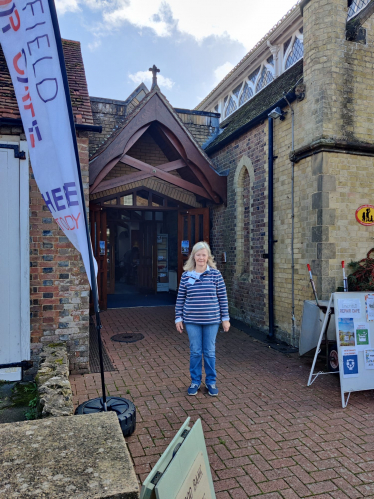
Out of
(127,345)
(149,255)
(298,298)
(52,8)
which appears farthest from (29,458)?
(149,255)

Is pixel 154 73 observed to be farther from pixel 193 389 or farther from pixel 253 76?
pixel 193 389

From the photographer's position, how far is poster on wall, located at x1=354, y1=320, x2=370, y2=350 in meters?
4.46

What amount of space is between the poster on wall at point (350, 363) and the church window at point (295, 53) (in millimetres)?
7911

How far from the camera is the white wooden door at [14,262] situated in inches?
182

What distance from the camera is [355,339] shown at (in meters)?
4.46

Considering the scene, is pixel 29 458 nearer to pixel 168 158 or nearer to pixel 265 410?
pixel 265 410

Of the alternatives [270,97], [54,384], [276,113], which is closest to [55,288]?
[54,384]

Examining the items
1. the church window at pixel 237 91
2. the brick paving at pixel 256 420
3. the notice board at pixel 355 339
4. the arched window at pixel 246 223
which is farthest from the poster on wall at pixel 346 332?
the church window at pixel 237 91

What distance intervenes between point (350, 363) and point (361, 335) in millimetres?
386

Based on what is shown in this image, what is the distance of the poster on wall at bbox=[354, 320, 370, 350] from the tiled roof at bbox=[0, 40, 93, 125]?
4.53 m

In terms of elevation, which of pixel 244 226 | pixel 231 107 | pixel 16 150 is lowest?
pixel 244 226

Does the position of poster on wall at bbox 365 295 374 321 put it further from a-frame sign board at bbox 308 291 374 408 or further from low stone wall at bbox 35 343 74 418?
low stone wall at bbox 35 343 74 418

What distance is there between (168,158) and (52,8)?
7.79m

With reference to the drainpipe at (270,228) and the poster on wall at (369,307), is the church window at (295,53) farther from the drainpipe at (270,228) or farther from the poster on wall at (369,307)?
the poster on wall at (369,307)
